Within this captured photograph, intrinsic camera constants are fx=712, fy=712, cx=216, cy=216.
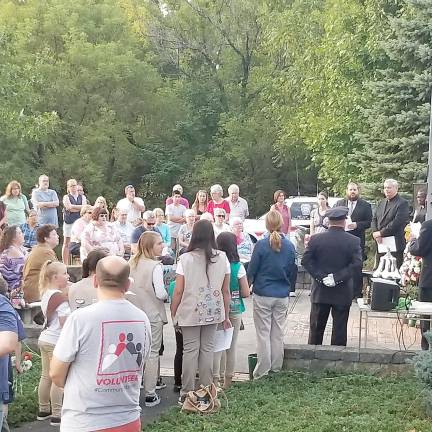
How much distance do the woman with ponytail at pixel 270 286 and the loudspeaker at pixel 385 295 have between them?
927 millimetres

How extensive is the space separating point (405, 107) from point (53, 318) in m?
13.7

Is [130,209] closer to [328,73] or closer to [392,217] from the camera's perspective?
[392,217]

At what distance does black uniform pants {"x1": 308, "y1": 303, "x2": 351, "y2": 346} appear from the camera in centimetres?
802

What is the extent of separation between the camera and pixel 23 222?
13016 mm

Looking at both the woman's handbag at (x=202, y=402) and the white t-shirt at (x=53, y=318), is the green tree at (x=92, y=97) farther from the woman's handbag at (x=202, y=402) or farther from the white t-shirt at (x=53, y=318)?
the woman's handbag at (x=202, y=402)

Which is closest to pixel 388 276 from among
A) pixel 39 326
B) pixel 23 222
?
pixel 39 326

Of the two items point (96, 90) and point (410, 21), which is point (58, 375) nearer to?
point (410, 21)

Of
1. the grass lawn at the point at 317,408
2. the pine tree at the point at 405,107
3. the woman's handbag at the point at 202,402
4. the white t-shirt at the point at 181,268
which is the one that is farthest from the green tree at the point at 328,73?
the woman's handbag at the point at 202,402

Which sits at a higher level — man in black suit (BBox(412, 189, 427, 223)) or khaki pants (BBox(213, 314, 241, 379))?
man in black suit (BBox(412, 189, 427, 223))

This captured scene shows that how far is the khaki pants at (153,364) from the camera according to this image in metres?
7.03

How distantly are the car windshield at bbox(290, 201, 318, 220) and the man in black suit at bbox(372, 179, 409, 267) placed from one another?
26.8 feet

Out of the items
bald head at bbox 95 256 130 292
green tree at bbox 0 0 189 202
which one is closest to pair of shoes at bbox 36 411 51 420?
bald head at bbox 95 256 130 292

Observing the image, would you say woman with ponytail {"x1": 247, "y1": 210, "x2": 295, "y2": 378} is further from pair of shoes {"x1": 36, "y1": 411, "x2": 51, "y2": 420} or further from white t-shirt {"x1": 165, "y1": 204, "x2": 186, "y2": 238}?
white t-shirt {"x1": 165, "y1": 204, "x2": 186, "y2": 238}

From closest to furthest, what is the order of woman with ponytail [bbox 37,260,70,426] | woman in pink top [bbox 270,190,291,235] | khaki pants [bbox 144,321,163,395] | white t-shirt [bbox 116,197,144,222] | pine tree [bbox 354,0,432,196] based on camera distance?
woman with ponytail [bbox 37,260,70,426] < khaki pants [bbox 144,321,163,395] < woman in pink top [bbox 270,190,291,235] < white t-shirt [bbox 116,197,144,222] < pine tree [bbox 354,0,432,196]
